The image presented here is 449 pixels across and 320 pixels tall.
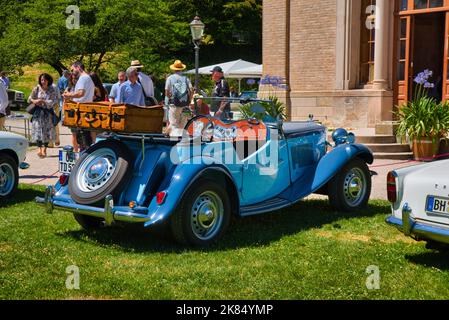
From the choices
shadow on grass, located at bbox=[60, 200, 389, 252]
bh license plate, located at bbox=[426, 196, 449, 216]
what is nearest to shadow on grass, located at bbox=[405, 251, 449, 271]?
bh license plate, located at bbox=[426, 196, 449, 216]

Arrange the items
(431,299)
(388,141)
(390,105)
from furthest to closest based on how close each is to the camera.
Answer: (390,105)
(388,141)
(431,299)

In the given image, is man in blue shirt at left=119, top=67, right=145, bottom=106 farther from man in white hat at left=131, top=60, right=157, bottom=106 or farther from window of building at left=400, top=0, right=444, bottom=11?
window of building at left=400, top=0, right=444, bottom=11

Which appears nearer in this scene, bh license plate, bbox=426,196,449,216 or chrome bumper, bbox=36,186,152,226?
bh license plate, bbox=426,196,449,216

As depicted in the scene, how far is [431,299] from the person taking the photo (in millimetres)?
4422

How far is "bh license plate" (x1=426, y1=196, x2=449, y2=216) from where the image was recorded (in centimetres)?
489

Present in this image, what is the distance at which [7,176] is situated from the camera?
26.7 ft

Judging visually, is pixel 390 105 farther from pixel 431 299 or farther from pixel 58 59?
pixel 58 59

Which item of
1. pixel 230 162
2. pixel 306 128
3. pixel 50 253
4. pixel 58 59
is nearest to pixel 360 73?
pixel 306 128

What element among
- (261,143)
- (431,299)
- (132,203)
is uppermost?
(261,143)

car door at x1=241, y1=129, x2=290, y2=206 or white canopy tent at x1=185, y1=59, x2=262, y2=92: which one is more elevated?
white canopy tent at x1=185, y1=59, x2=262, y2=92

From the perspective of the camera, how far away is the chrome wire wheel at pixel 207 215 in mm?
5786

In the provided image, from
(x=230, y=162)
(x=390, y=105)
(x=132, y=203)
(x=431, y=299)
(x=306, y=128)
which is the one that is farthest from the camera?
(x=390, y=105)

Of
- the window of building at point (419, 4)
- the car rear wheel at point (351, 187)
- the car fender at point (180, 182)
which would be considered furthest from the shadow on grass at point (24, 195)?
the window of building at point (419, 4)

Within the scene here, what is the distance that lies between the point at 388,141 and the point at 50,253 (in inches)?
367
